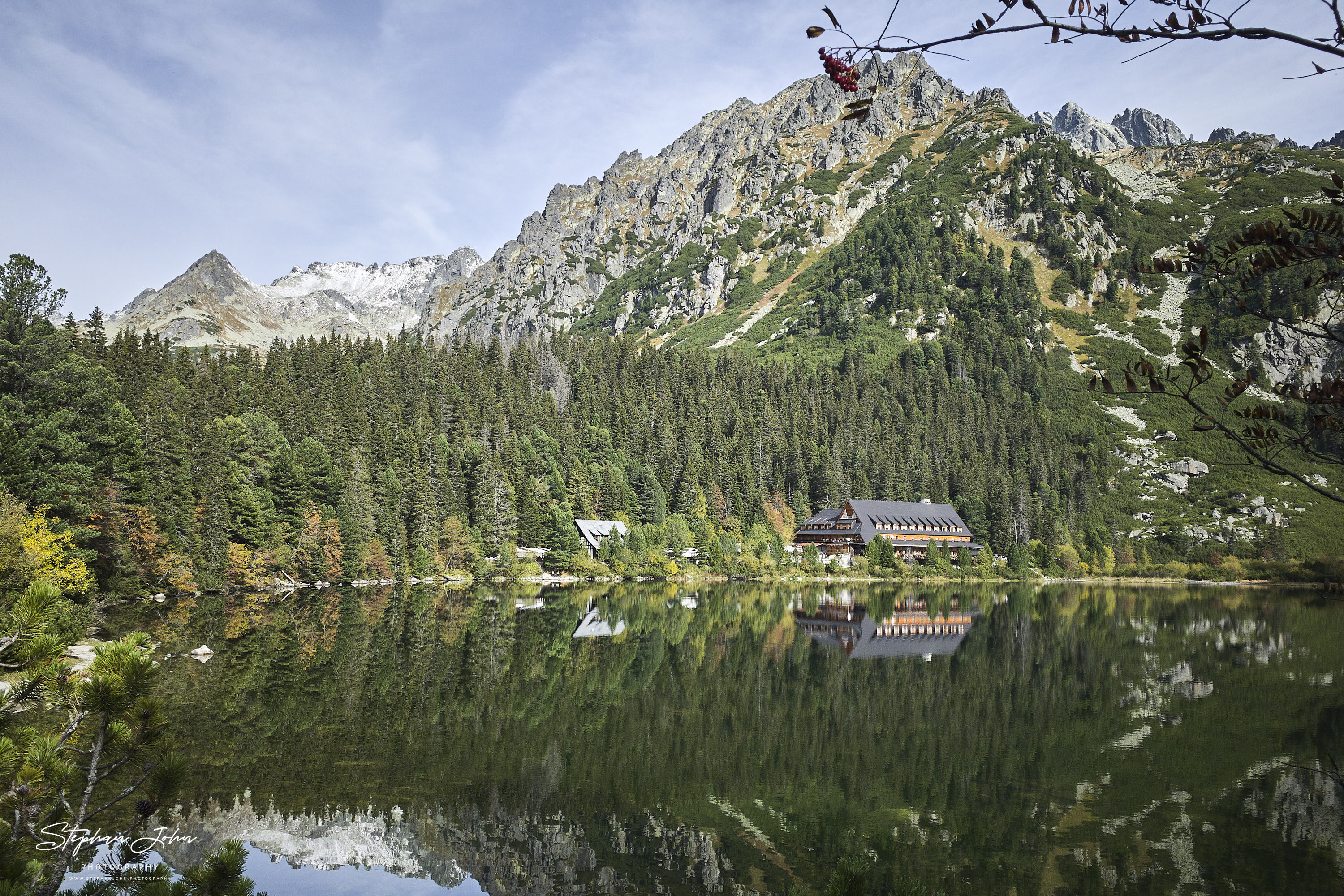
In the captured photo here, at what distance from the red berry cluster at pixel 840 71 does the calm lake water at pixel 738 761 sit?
1234 centimetres

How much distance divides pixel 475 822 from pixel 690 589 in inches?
2792

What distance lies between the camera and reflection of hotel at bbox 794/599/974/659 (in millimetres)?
47812

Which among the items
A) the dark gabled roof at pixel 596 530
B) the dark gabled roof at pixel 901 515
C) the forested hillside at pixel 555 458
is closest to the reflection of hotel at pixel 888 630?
the forested hillside at pixel 555 458

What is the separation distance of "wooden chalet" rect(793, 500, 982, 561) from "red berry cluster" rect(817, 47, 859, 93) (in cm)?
11393

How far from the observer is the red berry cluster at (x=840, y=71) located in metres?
6.39

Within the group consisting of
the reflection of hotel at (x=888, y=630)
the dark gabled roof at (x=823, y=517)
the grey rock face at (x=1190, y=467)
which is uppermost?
the grey rock face at (x=1190, y=467)

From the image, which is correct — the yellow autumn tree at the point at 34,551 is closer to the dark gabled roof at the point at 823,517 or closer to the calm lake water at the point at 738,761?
the calm lake water at the point at 738,761

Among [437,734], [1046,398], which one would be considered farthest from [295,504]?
[1046,398]

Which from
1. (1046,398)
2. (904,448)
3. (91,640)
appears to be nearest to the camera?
(91,640)

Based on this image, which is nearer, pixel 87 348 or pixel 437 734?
pixel 437 734

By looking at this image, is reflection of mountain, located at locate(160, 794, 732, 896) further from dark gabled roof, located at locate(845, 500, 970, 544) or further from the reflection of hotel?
dark gabled roof, located at locate(845, 500, 970, 544)

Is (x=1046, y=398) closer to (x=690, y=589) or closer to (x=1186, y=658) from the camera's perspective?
(x=690, y=589)

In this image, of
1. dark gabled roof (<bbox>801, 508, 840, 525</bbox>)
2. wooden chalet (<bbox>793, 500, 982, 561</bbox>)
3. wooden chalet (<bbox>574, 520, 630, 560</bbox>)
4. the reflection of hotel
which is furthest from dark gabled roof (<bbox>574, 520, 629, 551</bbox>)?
the reflection of hotel

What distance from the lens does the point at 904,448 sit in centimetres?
15300
